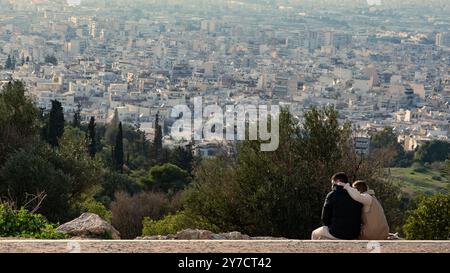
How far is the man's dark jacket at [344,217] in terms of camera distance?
5.22 metres

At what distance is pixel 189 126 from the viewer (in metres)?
44.9

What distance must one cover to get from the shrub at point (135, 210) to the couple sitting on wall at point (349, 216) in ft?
29.5

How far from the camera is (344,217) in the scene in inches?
205

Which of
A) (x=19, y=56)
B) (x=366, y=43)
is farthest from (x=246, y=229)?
(x=366, y=43)

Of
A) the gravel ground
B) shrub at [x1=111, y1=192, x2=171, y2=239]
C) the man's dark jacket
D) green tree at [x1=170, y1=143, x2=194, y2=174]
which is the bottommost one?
green tree at [x1=170, y1=143, x2=194, y2=174]

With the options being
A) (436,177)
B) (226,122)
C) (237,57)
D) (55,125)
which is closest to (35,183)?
(55,125)

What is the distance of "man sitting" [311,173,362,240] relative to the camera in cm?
522

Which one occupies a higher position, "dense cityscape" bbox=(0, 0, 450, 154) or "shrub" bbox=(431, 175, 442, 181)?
"shrub" bbox=(431, 175, 442, 181)

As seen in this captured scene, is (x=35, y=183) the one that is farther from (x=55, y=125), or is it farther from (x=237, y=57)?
(x=237, y=57)

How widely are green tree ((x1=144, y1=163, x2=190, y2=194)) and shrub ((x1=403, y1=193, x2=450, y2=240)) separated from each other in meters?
11.1

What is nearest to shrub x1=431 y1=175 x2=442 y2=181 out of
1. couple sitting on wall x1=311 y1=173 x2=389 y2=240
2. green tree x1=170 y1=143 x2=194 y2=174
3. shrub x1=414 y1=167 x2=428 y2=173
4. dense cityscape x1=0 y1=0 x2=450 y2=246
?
dense cityscape x1=0 y1=0 x2=450 y2=246

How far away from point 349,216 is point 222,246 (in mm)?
1233

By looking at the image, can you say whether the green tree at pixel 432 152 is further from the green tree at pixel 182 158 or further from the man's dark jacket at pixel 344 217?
the man's dark jacket at pixel 344 217

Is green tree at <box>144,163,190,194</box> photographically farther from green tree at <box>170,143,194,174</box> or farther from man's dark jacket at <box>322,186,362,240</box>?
man's dark jacket at <box>322,186,362,240</box>
